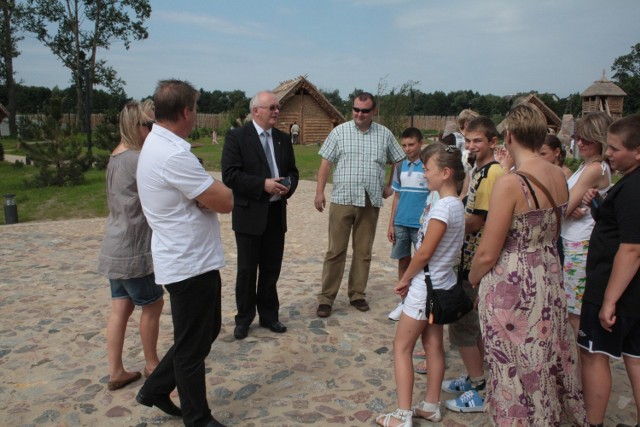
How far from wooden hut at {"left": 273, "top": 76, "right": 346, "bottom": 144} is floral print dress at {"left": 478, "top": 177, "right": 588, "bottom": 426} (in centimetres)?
3114

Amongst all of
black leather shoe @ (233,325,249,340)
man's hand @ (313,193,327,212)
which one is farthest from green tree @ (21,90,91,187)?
black leather shoe @ (233,325,249,340)

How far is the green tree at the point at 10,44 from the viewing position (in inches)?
1756

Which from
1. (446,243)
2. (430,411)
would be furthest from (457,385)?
(446,243)

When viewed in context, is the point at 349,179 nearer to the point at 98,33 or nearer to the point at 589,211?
the point at 589,211

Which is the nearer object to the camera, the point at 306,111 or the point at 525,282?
the point at 525,282

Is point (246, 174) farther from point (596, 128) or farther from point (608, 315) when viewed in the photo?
point (608, 315)

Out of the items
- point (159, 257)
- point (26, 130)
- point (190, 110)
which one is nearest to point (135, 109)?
point (190, 110)

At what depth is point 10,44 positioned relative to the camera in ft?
149

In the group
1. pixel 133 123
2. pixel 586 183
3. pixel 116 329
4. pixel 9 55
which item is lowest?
pixel 116 329

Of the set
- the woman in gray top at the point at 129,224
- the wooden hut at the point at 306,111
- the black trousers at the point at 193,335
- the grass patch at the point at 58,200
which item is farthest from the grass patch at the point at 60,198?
the wooden hut at the point at 306,111

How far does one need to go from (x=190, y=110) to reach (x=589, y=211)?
2.96 metres

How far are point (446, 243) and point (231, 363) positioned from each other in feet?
7.40

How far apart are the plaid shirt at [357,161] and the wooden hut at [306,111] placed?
2815 centimetres

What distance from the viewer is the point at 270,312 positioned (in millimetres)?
5230
